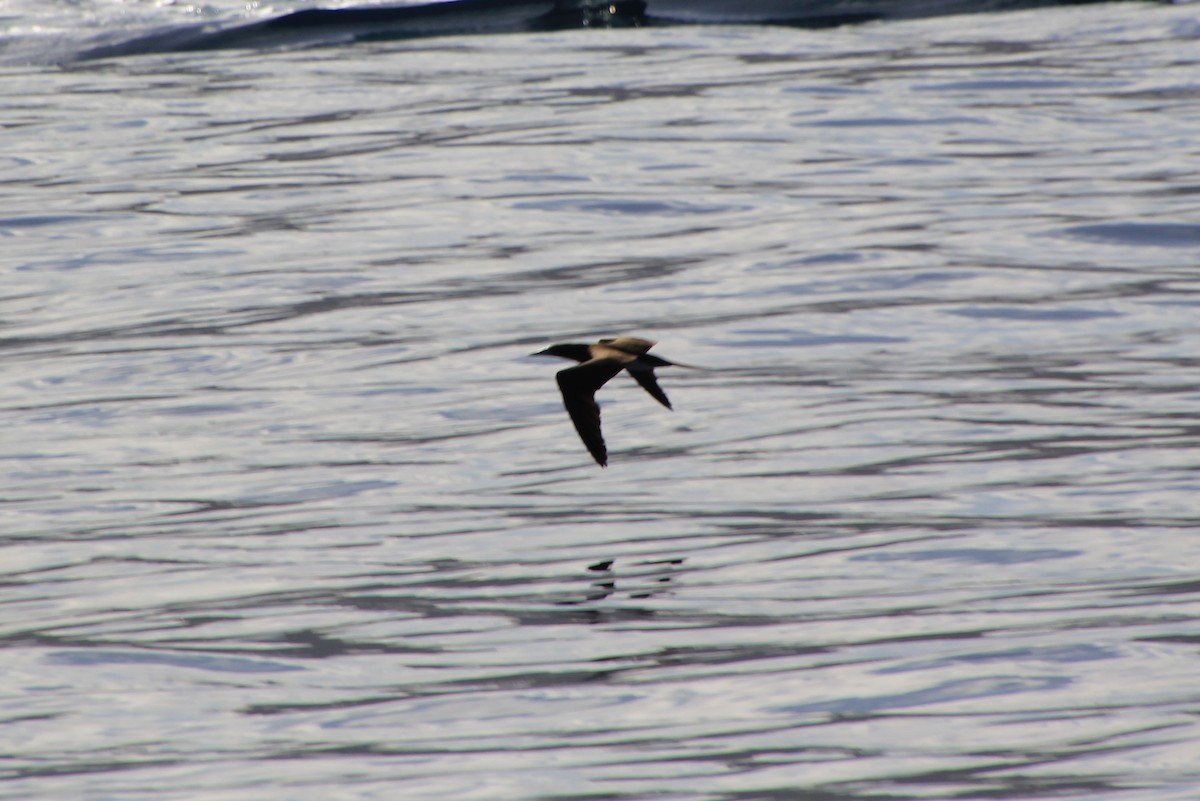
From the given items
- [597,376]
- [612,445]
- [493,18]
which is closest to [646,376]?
[597,376]

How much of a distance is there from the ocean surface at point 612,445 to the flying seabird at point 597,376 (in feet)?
1.54

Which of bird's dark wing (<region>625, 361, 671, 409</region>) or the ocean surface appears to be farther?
bird's dark wing (<region>625, 361, 671, 409</region>)

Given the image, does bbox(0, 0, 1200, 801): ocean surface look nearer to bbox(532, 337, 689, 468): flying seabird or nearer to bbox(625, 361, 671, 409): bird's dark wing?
bbox(532, 337, 689, 468): flying seabird

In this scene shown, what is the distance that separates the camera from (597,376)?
6211 millimetres

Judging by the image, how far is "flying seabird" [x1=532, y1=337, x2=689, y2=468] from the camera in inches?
242

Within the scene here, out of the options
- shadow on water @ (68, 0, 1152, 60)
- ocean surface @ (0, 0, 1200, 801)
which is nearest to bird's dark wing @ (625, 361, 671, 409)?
ocean surface @ (0, 0, 1200, 801)

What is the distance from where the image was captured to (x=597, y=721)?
5.29m

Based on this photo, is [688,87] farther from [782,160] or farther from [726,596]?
[726,596]

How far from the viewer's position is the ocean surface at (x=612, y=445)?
17.2ft

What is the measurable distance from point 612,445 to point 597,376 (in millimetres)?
1977

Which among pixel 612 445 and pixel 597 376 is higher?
pixel 597 376

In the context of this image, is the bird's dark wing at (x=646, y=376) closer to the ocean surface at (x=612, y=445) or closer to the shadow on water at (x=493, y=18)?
the ocean surface at (x=612, y=445)

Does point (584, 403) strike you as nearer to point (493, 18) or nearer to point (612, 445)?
point (612, 445)

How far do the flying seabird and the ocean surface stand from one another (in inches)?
18.5
